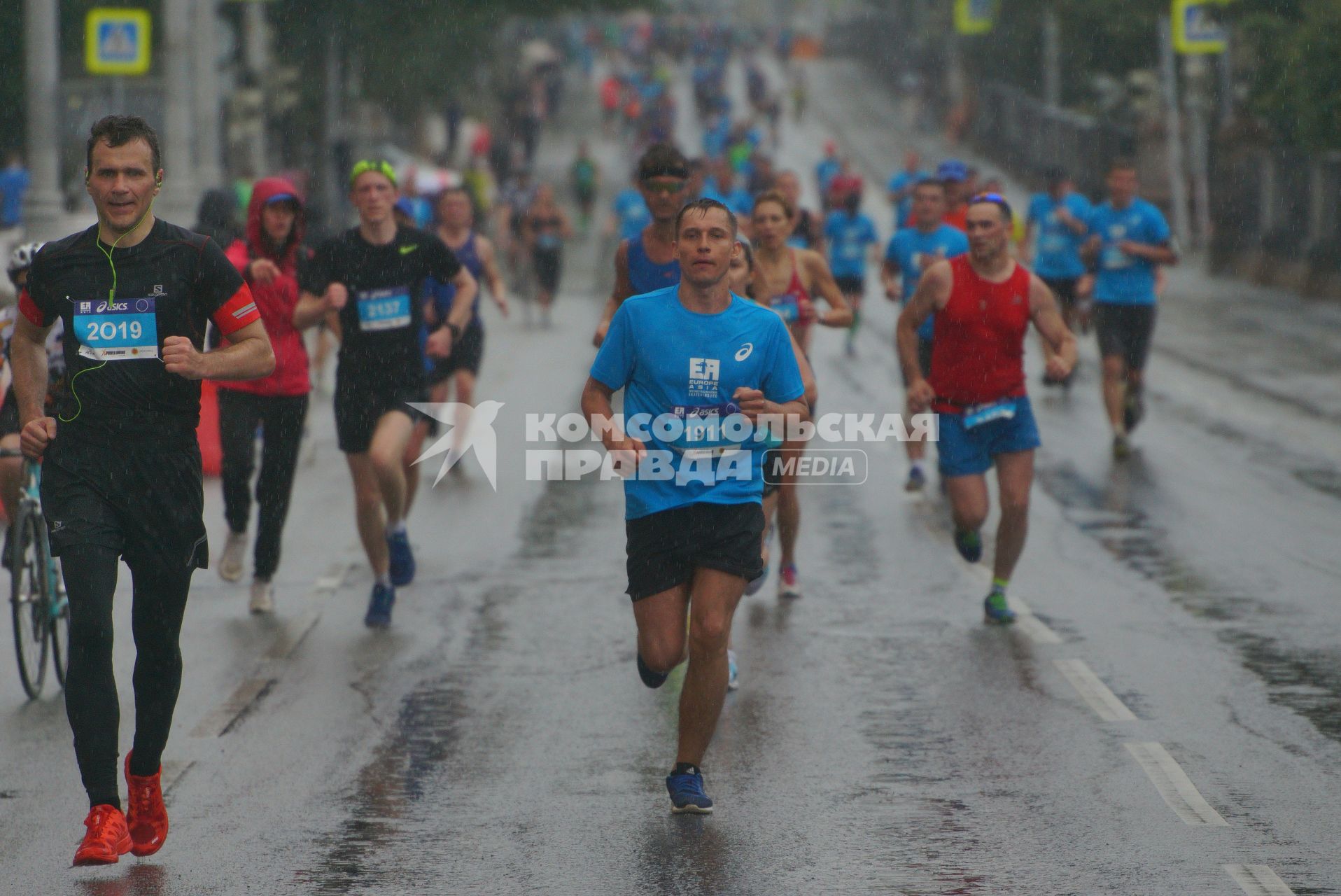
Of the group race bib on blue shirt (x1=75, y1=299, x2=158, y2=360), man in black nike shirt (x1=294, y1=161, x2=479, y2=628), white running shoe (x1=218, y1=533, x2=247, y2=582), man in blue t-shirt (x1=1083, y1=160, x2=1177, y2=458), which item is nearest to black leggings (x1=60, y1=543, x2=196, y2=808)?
race bib on blue shirt (x1=75, y1=299, x2=158, y2=360)

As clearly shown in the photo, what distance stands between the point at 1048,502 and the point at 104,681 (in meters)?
8.27

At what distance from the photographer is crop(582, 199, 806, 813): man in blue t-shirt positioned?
6453 mm

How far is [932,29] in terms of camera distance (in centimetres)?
7544

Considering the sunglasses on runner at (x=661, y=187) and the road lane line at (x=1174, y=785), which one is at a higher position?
the sunglasses on runner at (x=661, y=187)

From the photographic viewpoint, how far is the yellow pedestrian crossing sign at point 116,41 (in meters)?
22.5

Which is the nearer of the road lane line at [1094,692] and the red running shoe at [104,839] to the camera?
the red running shoe at [104,839]

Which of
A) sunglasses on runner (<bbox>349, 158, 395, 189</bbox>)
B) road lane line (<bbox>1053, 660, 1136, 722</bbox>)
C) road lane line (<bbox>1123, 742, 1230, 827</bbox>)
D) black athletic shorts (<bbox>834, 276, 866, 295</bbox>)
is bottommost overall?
road lane line (<bbox>1053, 660, 1136, 722</bbox>)

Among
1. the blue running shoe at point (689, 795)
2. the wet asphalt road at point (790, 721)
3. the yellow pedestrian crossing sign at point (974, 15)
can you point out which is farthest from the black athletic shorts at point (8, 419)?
the yellow pedestrian crossing sign at point (974, 15)

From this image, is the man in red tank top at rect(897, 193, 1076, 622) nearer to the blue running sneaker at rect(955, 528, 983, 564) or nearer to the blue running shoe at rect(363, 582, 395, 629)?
the blue running sneaker at rect(955, 528, 983, 564)

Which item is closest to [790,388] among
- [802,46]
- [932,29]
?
[932,29]

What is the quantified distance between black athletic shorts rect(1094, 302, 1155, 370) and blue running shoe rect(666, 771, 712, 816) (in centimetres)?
952

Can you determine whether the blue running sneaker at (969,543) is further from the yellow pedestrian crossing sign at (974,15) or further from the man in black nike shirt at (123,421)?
the yellow pedestrian crossing sign at (974,15)

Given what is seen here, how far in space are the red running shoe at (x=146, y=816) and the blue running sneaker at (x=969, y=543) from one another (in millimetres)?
4614

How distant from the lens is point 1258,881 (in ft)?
18.9
